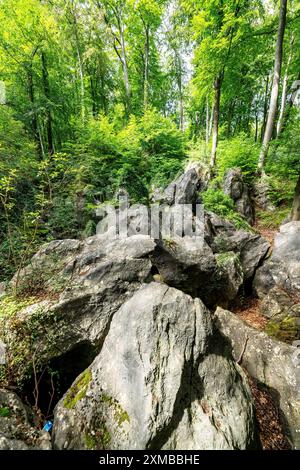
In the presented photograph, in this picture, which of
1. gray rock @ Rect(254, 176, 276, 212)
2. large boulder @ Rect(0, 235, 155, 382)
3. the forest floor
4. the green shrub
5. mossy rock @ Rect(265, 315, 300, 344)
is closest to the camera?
the forest floor

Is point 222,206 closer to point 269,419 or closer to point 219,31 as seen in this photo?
point 269,419

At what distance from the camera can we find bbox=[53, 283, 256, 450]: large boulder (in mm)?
2031

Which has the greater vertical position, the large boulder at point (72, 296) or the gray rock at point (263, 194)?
the gray rock at point (263, 194)

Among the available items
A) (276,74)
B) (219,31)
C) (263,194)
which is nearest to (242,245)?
(263,194)

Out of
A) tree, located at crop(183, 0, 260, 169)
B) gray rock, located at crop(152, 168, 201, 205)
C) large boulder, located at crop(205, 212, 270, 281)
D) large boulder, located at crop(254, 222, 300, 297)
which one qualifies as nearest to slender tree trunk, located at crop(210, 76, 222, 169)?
tree, located at crop(183, 0, 260, 169)

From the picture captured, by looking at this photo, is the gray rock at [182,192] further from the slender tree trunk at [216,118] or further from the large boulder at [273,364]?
the large boulder at [273,364]

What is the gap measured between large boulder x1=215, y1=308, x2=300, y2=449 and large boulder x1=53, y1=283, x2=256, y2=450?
1053 mm

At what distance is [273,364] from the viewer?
3.51 metres

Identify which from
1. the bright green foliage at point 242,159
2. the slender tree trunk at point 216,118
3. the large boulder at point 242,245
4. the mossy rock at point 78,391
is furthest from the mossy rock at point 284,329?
the slender tree trunk at point 216,118

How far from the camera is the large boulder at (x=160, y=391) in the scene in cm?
203

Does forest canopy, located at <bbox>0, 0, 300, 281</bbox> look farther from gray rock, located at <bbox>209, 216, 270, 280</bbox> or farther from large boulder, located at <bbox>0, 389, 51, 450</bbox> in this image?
large boulder, located at <bbox>0, 389, 51, 450</bbox>

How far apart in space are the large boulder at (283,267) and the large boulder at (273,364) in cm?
226

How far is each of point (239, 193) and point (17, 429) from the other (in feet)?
31.7
